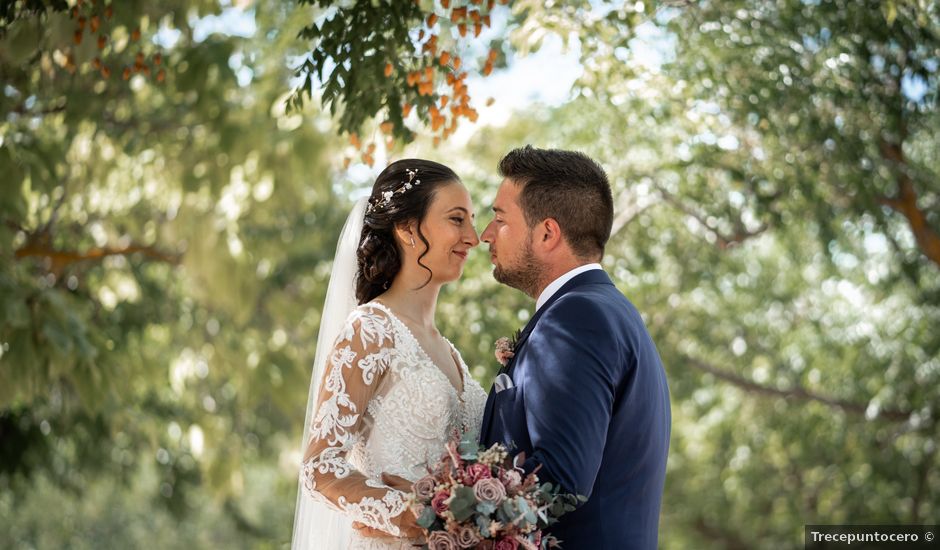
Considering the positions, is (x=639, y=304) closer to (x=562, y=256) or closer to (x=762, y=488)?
(x=562, y=256)

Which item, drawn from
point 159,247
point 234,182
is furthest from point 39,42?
point 159,247

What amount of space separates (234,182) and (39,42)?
12.3ft

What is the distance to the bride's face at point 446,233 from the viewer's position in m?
3.93

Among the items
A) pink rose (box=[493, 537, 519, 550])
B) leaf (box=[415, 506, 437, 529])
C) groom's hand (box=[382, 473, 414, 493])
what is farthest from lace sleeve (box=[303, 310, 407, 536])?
pink rose (box=[493, 537, 519, 550])

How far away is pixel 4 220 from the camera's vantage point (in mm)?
6258

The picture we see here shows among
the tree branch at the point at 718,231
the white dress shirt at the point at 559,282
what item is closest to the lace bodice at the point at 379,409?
the white dress shirt at the point at 559,282

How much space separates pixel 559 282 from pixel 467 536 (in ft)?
3.00

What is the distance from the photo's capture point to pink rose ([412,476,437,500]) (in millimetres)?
2955

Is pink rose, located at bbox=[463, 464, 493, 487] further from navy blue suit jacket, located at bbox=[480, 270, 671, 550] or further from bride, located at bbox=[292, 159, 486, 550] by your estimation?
→ bride, located at bbox=[292, 159, 486, 550]

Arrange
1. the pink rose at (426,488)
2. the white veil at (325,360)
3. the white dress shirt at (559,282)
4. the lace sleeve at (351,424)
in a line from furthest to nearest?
the white veil at (325,360)
the white dress shirt at (559,282)
the lace sleeve at (351,424)
the pink rose at (426,488)

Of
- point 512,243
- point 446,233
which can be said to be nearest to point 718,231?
point 446,233

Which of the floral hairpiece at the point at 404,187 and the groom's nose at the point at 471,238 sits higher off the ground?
the floral hairpiece at the point at 404,187

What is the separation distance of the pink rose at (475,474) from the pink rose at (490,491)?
0.03m

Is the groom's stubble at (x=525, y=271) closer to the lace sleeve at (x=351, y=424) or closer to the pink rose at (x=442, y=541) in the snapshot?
the lace sleeve at (x=351, y=424)
